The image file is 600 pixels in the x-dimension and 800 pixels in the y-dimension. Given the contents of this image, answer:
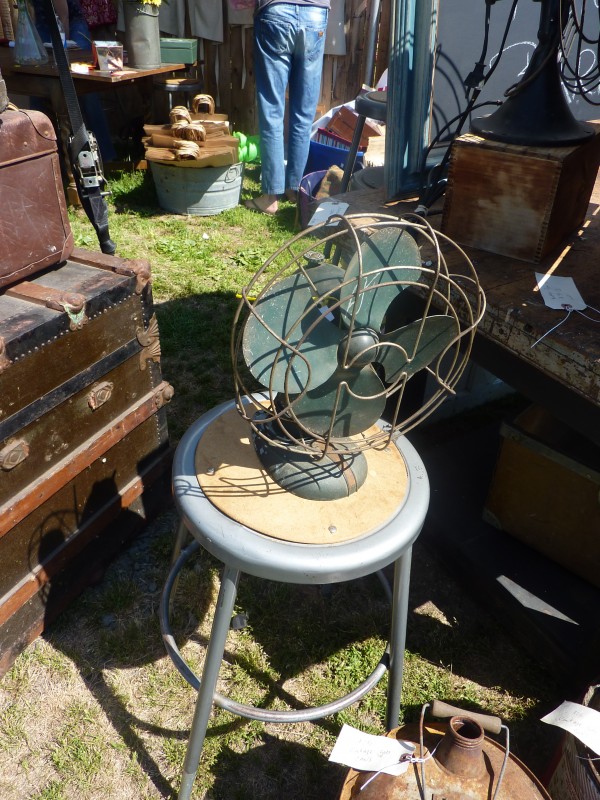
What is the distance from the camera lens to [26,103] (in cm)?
603

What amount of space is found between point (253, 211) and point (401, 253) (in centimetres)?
428

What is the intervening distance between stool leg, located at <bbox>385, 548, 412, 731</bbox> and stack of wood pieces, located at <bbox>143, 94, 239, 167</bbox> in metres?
4.07

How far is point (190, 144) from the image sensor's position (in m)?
Result: 4.69

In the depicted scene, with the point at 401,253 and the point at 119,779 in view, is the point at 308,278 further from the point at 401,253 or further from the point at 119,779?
the point at 119,779

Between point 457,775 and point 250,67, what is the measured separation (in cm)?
698

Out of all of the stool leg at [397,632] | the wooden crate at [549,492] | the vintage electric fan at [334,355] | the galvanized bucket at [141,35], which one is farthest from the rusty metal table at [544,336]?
the galvanized bucket at [141,35]

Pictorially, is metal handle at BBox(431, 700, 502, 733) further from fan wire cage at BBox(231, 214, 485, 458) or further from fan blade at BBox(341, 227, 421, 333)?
fan blade at BBox(341, 227, 421, 333)

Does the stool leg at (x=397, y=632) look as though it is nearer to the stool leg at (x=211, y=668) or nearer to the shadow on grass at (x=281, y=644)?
the shadow on grass at (x=281, y=644)

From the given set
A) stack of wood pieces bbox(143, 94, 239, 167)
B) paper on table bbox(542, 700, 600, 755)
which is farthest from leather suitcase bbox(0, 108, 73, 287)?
stack of wood pieces bbox(143, 94, 239, 167)

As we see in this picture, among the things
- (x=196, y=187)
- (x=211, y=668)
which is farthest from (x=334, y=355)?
(x=196, y=187)

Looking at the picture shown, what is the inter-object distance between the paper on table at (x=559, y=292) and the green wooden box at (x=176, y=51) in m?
4.93

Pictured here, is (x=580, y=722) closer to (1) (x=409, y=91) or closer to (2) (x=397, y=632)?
(2) (x=397, y=632)

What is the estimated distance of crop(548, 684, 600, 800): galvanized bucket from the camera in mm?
1256

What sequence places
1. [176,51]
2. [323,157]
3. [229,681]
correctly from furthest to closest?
[176,51], [323,157], [229,681]
